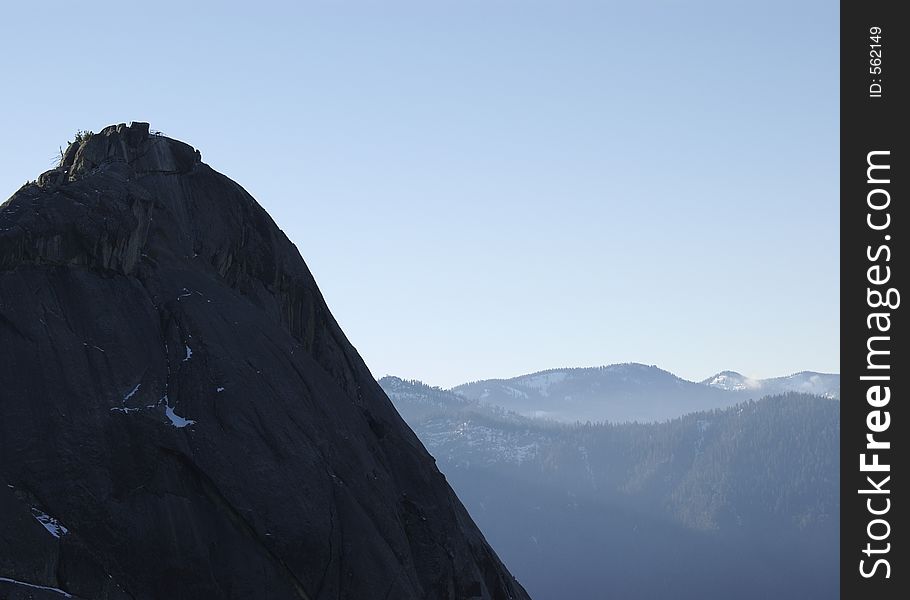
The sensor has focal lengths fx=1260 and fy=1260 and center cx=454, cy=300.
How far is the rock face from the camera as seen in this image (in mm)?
38812

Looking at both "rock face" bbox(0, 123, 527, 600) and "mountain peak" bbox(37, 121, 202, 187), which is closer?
"rock face" bbox(0, 123, 527, 600)

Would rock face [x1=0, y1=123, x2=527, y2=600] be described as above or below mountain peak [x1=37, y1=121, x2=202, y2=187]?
below

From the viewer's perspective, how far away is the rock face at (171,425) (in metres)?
38.8

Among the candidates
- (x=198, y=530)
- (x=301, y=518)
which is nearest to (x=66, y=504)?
(x=198, y=530)

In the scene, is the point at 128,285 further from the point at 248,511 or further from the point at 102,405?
the point at 248,511

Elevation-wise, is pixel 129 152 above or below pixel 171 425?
above

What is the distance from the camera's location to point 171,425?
4175 centimetres

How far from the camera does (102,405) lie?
4075 cm

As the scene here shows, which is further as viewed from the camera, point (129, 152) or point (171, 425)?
point (129, 152)

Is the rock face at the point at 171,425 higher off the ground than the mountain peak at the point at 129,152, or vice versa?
the mountain peak at the point at 129,152
